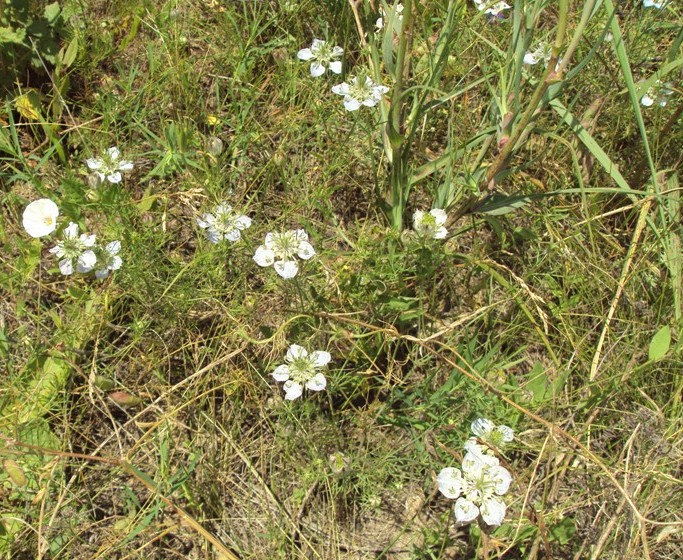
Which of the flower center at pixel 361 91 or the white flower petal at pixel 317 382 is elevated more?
the flower center at pixel 361 91

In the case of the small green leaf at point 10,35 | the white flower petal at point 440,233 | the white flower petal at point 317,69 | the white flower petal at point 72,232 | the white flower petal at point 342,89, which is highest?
the white flower petal at point 342,89

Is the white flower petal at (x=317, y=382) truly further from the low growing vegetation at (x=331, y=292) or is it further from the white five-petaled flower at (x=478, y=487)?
the white five-petaled flower at (x=478, y=487)

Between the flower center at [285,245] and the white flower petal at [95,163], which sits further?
the white flower petal at [95,163]

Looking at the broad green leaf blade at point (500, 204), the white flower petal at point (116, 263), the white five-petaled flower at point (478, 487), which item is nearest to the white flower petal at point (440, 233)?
the broad green leaf blade at point (500, 204)

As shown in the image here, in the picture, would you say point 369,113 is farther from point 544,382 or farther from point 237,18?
point 544,382

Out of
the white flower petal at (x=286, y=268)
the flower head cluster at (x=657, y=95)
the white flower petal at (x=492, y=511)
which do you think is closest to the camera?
the white flower petal at (x=492, y=511)

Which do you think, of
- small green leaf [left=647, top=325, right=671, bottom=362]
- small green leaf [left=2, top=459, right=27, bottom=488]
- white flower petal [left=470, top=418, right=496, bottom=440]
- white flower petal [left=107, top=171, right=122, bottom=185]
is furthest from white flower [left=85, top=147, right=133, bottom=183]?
small green leaf [left=647, top=325, right=671, bottom=362]

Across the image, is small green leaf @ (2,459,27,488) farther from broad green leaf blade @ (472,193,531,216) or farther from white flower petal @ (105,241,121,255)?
broad green leaf blade @ (472,193,531,216)

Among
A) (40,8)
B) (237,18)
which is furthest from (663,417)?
(40,8)
